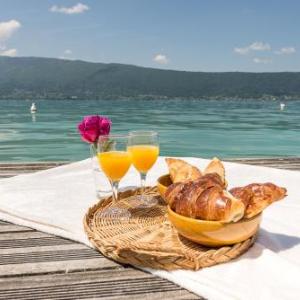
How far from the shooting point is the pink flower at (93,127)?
169cm

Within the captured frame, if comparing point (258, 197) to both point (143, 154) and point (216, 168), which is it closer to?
point (216, 168)

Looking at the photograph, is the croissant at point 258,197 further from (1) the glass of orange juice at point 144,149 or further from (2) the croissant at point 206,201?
(1) the glass of orange juice at point 144,149

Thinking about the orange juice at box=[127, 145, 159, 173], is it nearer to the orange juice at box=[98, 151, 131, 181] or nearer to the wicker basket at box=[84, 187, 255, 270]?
the orange juice at box=[98, 151, 131, 181]

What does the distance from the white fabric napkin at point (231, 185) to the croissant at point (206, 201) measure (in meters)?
0.16

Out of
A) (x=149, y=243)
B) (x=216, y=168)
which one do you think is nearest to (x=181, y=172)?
(x=216, y=168)

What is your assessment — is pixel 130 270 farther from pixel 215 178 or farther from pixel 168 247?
pixel 215 178

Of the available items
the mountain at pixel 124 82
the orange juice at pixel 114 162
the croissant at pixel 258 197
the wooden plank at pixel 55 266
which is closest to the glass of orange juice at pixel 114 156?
the orange juice at pixel 114 162

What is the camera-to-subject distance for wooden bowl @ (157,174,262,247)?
1.18 metres

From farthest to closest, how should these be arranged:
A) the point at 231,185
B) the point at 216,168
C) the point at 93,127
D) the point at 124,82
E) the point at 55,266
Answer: the point at 124,82 → the point at 231,185 → the point at 93,127 → the point at 216,168 → the point at 55,266

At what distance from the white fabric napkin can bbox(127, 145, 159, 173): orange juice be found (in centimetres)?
29

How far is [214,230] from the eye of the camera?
1.18 metres

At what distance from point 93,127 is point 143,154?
9.4 inches

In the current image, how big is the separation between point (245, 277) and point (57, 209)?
890 millimetres

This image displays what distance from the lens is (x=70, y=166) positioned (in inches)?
97.0
